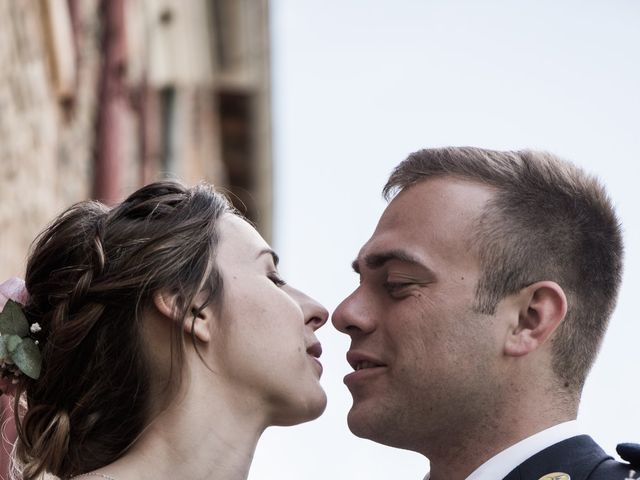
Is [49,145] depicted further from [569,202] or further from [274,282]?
[569,202]

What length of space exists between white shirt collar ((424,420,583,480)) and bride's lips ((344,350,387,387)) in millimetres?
429

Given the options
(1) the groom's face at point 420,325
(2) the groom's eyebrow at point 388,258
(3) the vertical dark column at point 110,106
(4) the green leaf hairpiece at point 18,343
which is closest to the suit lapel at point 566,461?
(1) the groom's face at point 420,325

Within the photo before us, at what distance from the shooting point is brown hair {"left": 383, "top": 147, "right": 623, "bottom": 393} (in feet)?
12.8

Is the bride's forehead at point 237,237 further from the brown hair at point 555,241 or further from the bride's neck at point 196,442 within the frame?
the brown hair at point 555,241

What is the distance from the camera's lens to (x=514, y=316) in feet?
12.7

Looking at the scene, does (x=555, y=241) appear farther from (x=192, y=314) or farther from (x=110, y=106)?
(x=110, y=106)

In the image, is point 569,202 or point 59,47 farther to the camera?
point 59,47

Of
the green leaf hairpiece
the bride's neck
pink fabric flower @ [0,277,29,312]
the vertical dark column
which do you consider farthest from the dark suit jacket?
the vertical dark column

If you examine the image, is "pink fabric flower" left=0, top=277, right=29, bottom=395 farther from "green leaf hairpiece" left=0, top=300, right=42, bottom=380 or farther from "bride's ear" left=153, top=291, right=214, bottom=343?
"bride's ear" left=153, top=291, right=214, bottom=343

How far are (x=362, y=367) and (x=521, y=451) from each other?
22.2 inches

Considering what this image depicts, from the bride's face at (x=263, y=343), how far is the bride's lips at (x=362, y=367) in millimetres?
99

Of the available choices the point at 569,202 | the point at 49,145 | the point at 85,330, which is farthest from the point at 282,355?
the point at 49,145

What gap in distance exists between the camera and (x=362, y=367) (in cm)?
402

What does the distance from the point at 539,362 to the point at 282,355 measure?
74cm
